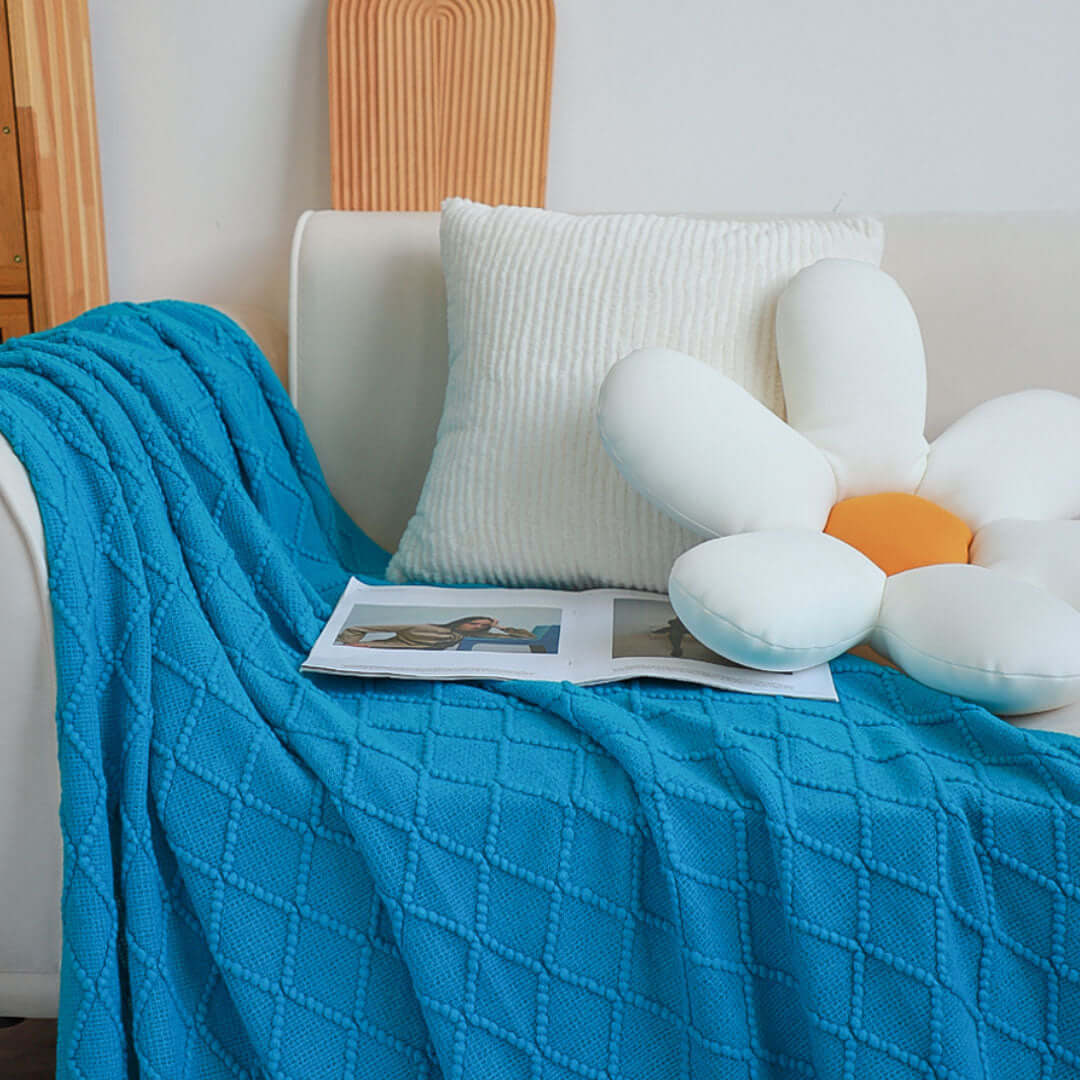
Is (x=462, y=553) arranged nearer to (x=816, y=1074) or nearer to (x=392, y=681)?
(x=392, y=681)

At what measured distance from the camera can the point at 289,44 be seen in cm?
165

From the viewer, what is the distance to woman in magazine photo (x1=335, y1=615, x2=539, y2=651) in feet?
3.13

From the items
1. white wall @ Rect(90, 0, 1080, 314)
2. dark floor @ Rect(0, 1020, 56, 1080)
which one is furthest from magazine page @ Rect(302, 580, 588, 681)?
white wall @ Rect(90, 0, 1080, 314)

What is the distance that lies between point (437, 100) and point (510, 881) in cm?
125

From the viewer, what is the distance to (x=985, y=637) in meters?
0.84

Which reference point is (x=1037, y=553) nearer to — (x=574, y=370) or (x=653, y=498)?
(x=653, y=498)

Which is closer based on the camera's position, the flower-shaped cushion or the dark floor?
the flower-shaped cushion

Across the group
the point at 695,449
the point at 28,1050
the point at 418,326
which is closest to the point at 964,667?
the point at 695,449

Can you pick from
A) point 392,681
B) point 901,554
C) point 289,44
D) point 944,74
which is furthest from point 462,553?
point 944,74

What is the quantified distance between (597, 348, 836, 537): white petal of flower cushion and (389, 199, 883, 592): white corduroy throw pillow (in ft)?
0.33

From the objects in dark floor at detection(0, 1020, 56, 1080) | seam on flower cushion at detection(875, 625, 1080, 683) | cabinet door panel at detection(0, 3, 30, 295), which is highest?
cabinet door panel at detection(0, 3, 30, 295)

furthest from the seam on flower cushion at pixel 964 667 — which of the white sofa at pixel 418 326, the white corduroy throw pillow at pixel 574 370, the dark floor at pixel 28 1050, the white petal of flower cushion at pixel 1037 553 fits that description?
the dark floor at pixel 28 1050

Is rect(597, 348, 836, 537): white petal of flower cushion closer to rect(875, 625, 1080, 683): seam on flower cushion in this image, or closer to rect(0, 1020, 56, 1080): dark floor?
rect(875, 625, 1080, 683): seam on flower cushion

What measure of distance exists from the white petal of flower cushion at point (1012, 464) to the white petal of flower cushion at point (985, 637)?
0.52ft
